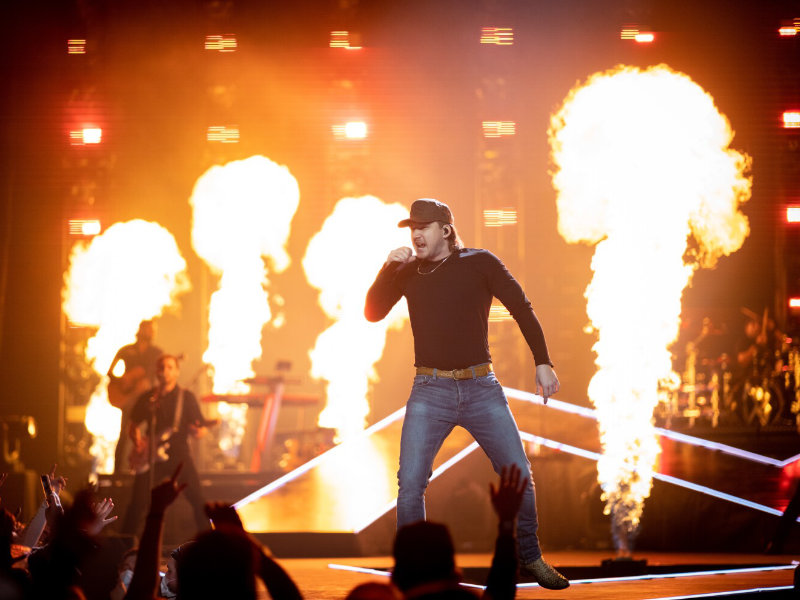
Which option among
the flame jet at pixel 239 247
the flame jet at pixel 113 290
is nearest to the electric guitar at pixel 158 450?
the flame jet at pixel 113 290

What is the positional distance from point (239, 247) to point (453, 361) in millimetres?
6096

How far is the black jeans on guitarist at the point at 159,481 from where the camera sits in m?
8.62

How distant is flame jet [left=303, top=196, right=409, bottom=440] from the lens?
986cm

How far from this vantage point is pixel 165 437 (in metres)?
8.90

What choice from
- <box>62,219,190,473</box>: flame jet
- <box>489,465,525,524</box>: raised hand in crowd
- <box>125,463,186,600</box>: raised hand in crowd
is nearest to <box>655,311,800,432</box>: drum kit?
<box>62,219,190,473</box>: flame jet

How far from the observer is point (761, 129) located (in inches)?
366

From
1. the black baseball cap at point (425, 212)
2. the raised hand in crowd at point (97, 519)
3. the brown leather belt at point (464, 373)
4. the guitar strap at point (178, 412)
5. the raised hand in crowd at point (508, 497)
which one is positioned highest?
the black baseball cap at point (425, 212)

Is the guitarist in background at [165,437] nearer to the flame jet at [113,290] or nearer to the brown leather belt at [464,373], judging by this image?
the flame jet at [113,290]

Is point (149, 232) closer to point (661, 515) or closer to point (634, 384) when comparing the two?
point (634, 384)

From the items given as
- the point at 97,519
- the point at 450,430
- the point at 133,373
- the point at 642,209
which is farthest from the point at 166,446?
the point at 97,519

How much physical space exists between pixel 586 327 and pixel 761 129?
2354mm

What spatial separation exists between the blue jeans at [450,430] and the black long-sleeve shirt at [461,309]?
4.6 inches

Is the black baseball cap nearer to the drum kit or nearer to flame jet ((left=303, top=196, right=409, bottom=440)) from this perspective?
the drum kit

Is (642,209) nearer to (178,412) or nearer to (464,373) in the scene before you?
(178,412)
